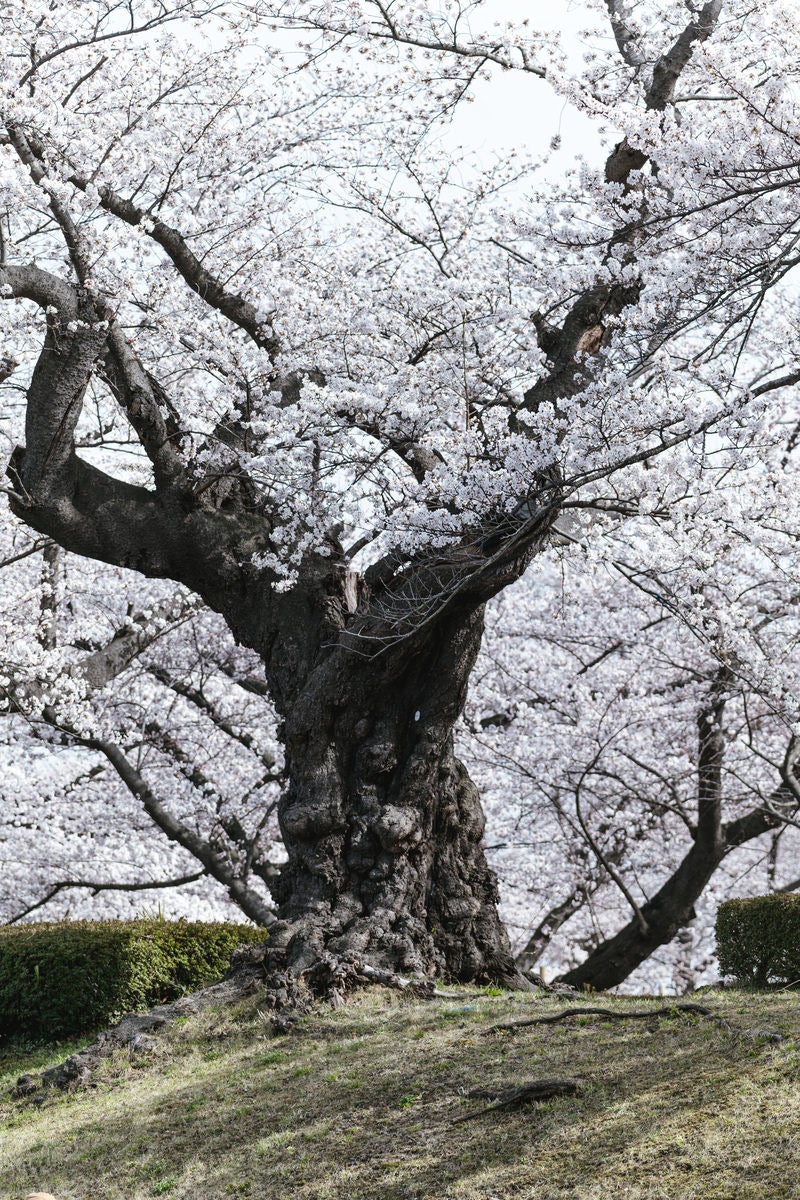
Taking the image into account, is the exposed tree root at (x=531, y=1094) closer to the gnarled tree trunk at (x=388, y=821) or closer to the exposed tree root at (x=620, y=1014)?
the exposed tree root at (x=620, y=1014)

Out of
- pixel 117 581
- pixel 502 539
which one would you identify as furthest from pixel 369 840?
pixel 117 581

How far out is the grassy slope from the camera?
3.71 metres

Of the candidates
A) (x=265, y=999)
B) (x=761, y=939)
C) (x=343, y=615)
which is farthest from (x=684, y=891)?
(x=265, y=999)

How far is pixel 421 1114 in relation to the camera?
14.8ft

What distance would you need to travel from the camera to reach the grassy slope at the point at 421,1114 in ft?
12.2

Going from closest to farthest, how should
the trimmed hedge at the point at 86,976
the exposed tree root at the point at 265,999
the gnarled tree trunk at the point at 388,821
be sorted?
1. the exposed tree root at the point at 265,999
2. the gnarled tree trunk at the point at 388,821
3. the trimmed hedge at the point at 86,976

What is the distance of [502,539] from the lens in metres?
6.38

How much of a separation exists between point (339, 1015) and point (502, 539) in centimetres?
285

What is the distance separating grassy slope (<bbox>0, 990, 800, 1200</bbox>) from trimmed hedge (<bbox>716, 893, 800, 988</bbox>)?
1344mm

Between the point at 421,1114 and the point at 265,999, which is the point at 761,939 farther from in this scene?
the point at 421,1114

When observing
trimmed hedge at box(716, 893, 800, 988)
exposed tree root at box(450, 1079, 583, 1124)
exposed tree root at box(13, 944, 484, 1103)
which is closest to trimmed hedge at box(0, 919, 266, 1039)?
exposed tree root at box(13, 944, 484, 1103)

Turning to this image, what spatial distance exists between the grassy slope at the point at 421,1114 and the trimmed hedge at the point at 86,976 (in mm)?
1838

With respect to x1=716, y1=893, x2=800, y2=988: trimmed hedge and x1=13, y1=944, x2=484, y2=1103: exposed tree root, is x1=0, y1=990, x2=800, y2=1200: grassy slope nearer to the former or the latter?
x1=13, y1=944, x2=484, y2=1103: exposed tree root

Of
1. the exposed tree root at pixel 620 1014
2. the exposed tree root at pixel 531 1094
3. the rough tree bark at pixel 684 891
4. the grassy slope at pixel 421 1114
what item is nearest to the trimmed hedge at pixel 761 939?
the grassy slope at pixel 421 1114
